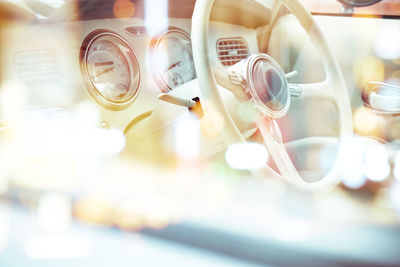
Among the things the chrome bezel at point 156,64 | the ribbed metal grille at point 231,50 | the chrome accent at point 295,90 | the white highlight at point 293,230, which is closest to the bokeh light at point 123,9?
the chrome bezel at point 156,64

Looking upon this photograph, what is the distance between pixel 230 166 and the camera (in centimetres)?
162

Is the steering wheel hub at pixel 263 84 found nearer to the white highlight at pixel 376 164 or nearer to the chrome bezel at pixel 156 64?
the chrome bezel at pixel 156 64

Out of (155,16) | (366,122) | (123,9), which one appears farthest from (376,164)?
(123,9)

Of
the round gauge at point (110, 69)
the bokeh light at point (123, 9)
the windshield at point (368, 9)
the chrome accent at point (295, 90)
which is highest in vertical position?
the windshield at point (368, 9)

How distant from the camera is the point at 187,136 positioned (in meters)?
1.73

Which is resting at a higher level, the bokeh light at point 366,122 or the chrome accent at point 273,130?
the bokeh light at point 366,122

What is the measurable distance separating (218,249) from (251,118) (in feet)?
1.49

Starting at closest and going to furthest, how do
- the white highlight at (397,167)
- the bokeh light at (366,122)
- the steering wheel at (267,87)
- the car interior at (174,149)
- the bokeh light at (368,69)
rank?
the steering wheel at (267,87), the car interior at (174,149), the white highlight at (397,167), the bokeh light at (366,122), the bokeh light at (368,69)

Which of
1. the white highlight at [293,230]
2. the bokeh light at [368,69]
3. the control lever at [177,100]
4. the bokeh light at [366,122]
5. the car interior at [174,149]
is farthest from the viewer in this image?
the bokeh light at [368,69]

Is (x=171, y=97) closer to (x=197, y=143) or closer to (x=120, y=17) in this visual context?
(x=197, y=143)

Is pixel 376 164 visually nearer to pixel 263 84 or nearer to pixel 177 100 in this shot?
pixel 263 84

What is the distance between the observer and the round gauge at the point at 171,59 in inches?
69.1

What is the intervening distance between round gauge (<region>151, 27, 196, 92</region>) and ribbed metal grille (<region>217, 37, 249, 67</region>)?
0.56ft

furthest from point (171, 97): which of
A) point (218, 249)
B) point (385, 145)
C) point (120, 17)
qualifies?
point (385, 145)
